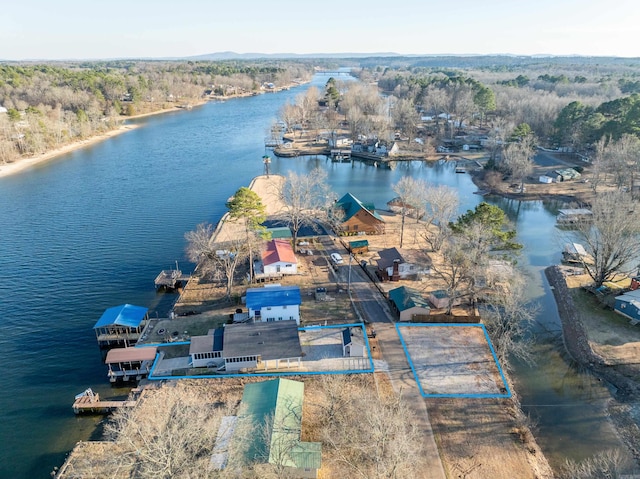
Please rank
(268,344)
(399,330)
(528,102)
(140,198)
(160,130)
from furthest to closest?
(160,130) → (528,102) → (140,198) → (399,330) → (268,344)

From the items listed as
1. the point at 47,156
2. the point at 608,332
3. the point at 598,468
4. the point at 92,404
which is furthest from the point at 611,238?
the point at 47,156

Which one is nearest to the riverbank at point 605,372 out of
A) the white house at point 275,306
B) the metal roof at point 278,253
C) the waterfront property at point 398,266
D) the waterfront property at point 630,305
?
the waterfront property at point 630,305

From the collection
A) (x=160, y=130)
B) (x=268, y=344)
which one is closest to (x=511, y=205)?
(x=268, y=344)

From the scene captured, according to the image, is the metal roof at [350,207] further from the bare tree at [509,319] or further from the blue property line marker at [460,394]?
the blue property line marker at [460,394]

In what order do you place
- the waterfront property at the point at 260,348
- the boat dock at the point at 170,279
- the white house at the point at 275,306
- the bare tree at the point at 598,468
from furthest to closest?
the boat dock at the point at 170,279, the white house at the point at 275,306, the waterfront property at the point at 260,348, the bare tree at the point at 598,468

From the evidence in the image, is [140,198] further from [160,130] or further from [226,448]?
[160,130]

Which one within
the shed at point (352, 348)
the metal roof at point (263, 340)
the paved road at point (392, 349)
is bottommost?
the paved road at point (392, 349)

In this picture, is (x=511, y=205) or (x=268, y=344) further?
(x=511, y=205)
